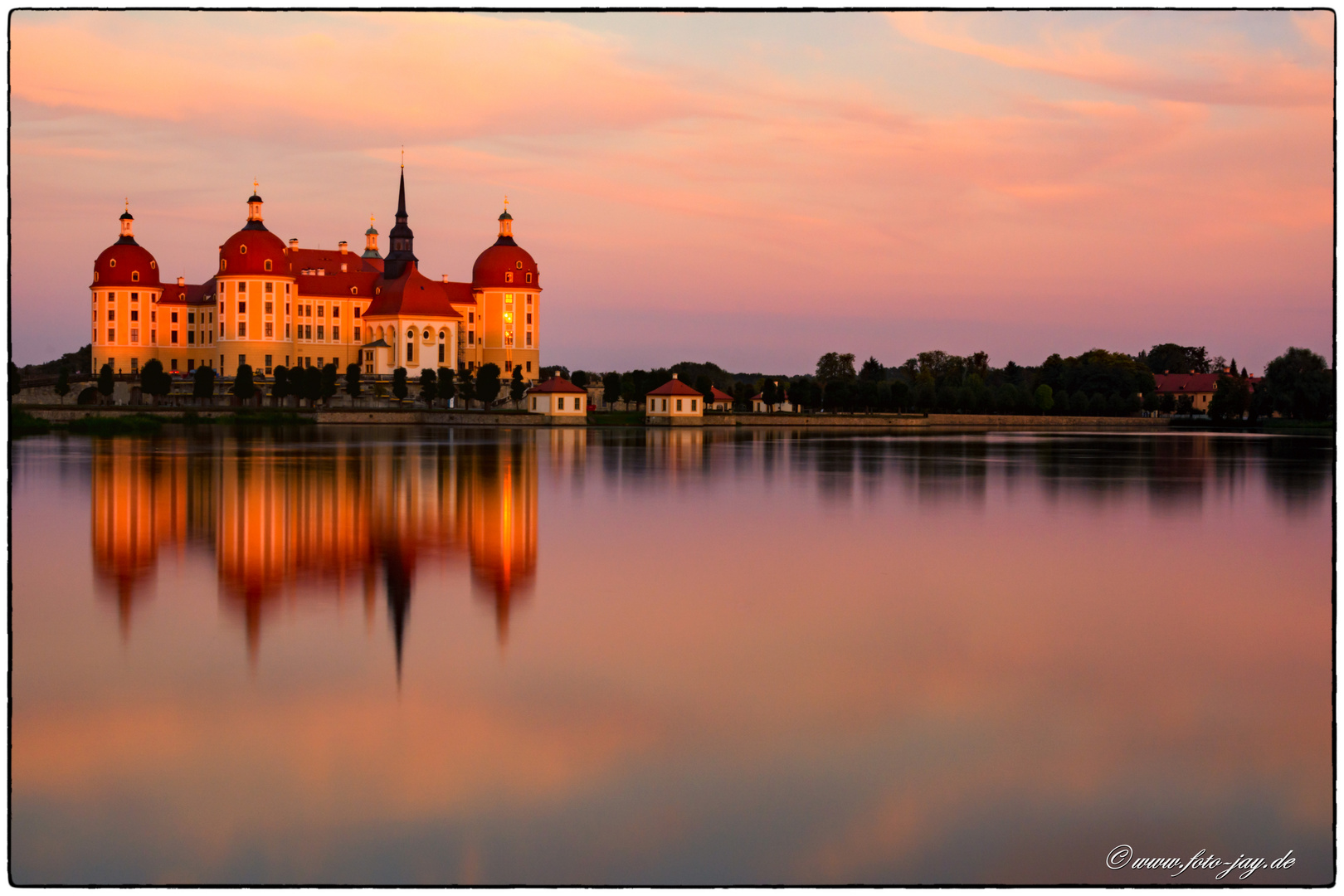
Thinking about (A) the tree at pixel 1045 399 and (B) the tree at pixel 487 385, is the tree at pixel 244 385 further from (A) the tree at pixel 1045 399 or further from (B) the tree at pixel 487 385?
(A) the tree at pixel 1045 399

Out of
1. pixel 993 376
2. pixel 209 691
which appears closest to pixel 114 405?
pixel 209 691

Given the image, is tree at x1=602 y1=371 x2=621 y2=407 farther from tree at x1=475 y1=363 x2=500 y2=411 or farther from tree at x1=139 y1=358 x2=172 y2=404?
tree at x1=139 y1=358 x2=172 y2=404

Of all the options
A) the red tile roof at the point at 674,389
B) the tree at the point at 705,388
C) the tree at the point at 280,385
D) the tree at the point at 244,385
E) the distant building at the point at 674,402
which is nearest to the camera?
the tree at the point at 244,385

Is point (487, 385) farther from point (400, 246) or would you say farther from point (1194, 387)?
Answer: point (1194, 387)

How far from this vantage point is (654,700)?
596 centimetres

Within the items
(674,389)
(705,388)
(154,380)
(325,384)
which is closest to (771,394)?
(705,388)

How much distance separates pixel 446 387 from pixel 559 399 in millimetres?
7708

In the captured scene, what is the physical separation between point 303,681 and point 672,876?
261 cm

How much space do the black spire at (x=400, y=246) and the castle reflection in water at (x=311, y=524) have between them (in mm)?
47063

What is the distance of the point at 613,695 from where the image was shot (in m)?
6.03

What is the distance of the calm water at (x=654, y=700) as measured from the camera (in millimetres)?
4371

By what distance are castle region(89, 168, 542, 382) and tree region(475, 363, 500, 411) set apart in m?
5.55

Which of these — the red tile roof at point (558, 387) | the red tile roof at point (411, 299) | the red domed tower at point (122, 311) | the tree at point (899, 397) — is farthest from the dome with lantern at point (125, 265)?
the tree at point (899, 397)

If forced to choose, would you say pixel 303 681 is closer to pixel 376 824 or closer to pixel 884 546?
pixel 376 824
